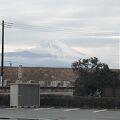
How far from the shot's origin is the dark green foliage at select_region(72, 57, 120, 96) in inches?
1802

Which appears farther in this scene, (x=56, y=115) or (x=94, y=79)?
(x=94, y=79)

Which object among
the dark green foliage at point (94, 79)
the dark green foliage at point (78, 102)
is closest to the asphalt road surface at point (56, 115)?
the dark green foliage at point (78, 102)

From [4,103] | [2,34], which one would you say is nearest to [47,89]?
[2,34]

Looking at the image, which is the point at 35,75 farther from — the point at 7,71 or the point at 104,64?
the point at 104,64

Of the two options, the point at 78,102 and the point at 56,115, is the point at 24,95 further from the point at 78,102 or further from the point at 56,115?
the point at 56,115

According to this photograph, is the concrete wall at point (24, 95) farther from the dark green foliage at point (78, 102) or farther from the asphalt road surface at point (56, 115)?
the asphalt road surface at point (56, 115)

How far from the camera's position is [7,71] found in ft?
257

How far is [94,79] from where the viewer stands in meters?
45.7

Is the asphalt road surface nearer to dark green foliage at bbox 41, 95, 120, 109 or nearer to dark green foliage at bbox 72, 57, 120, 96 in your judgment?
dark green foliage at bbox 41, 95, 120, 109

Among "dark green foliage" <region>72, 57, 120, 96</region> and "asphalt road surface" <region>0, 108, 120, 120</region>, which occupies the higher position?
"dark green foliage" <region>72, 57, 120, 96</region>

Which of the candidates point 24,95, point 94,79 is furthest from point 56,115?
point 94,79

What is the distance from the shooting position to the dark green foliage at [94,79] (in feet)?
150

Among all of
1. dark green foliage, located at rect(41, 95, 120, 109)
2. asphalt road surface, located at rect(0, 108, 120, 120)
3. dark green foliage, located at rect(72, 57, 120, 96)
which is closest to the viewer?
asphalt road surface, located at rect(0, 108, 120, 120)

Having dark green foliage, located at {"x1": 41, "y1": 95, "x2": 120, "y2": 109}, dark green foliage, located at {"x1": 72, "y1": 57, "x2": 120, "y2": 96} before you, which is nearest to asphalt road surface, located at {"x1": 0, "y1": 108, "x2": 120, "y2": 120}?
dark green foliage, located at {"x1": 41, "y1": 95, "x2": 120, "y2": 109}
